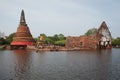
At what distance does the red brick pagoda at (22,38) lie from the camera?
8144 centimetres

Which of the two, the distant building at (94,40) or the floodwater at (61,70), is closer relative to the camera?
the floodwater at (61,70)

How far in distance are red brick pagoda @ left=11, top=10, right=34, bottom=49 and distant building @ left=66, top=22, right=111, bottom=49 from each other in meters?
15.3

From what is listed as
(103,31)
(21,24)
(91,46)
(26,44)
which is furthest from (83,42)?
(21,24)

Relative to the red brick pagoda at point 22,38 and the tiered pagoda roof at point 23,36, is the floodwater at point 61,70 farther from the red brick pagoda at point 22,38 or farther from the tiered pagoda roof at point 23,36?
the tiered pagoda roof at point 23,36

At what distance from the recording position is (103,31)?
7838cm

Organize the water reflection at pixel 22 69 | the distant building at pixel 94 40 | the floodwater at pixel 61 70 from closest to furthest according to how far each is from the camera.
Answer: the floodwater at pixel 61 70, the water reflection at pixel 22 69, the distant building at pixel 94 40

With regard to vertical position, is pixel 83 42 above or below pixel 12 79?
above

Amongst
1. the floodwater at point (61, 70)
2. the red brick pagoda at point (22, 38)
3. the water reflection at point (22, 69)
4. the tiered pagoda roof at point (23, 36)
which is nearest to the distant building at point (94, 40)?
the tiered pagoda roof at point (23, 36)

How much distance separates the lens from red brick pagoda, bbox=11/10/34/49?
267ft

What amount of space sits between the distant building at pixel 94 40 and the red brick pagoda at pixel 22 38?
604 inches

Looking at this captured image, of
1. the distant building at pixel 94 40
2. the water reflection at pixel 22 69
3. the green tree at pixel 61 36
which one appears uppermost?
the green tree at pixel 61 36

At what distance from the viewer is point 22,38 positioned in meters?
82.2

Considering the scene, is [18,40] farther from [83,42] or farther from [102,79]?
[102,79]

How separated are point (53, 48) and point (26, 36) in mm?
15366
